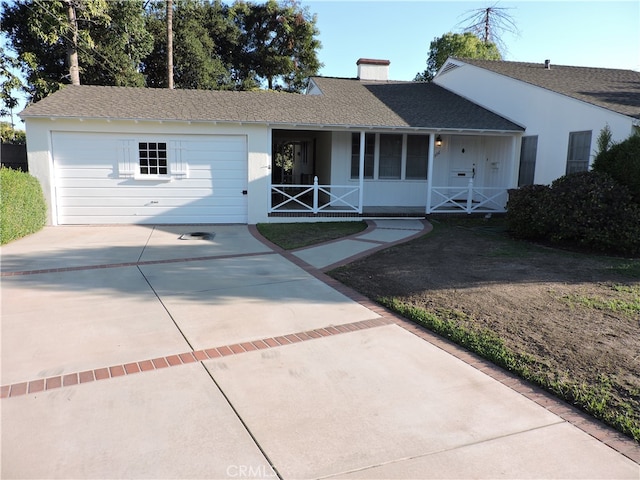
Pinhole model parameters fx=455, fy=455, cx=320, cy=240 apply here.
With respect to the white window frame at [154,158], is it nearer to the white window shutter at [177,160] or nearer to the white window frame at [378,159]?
the white window shutter at [177,160]

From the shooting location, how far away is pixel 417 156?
14766 mm

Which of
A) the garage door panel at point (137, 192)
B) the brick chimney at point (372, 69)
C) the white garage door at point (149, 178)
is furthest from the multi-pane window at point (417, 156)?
the garage door panel at point (137, 192)

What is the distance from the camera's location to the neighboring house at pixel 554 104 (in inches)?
432

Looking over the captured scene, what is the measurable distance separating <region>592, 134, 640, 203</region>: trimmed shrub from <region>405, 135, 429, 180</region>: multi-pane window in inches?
231

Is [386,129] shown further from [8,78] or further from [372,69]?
[8,78]

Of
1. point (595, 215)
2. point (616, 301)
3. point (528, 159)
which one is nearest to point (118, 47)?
point (528, 159)

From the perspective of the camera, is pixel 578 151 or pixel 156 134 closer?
pixel 578 151

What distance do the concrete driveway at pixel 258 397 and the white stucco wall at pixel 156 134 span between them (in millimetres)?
6581

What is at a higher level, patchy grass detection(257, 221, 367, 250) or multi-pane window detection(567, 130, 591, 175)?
multi-pane window detection(567, 130, 591, 175)

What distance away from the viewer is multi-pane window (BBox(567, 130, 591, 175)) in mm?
11289

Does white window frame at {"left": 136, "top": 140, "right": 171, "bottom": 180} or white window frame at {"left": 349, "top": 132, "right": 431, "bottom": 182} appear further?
white window frame at {"left": 349, "top": 132, "right": 431, "bottom": 182}

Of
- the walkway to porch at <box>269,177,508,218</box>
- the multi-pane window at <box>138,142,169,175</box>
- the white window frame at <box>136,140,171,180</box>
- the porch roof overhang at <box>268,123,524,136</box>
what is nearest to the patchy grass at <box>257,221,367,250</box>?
the walkway to porch at <box>269,177,508,218</box>

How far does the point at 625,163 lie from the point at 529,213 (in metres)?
1.95

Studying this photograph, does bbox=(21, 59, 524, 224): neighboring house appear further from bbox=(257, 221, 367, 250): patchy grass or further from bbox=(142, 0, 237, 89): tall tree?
bbox=(142, 0, 237, 89): tall tree
